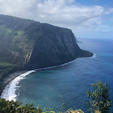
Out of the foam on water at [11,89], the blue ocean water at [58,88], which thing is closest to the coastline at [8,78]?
A: the foam on water at [11,89]

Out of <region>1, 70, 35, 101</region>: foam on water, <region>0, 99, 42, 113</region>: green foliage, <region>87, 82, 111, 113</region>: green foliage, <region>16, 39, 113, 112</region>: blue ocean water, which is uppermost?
<region>87, 82, 111, 113</region>: green foliage

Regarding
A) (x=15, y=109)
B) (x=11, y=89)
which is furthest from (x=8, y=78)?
(x=15, y=109)

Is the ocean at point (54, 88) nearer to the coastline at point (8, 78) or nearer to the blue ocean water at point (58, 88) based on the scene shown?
the blue ocean water at point (58, 88)

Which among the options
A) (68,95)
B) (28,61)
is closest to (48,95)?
(68,95)

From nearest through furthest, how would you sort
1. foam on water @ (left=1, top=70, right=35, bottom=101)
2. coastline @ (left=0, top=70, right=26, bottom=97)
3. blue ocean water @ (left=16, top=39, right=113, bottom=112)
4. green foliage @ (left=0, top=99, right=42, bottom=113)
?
green foliage @ (left=0, top=99, right=42, bottom=113) → blue ocean water @ (left=16, top=39, right=113, bottom=112) → foam on water @ (left=1, top=70, right=35, bottom=101) → coastline @ (left=0, top=70, right=26, bottom=97)

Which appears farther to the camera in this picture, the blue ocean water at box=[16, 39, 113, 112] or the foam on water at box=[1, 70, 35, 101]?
the foam on water at box=[1, 70, 35, 101]

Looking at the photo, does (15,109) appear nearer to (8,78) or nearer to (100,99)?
(100,99)

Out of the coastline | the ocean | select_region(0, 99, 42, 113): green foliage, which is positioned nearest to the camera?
select_region(0, 99, 42, 113): green foliage

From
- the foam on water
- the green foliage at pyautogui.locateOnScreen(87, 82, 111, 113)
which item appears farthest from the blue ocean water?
the green foliage at pyautogui.locateOnScreen(87, 82, 111, 113)

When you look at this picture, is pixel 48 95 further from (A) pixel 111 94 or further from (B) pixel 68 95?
(A) pixel 111 94

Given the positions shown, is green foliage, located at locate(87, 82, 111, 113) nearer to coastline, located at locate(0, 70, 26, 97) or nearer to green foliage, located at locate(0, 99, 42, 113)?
green foliage, located at locate(0, 99, 42, 113)

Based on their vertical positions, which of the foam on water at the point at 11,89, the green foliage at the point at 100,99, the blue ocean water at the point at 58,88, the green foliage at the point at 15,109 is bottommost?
the foam on water at the point at 11,89
